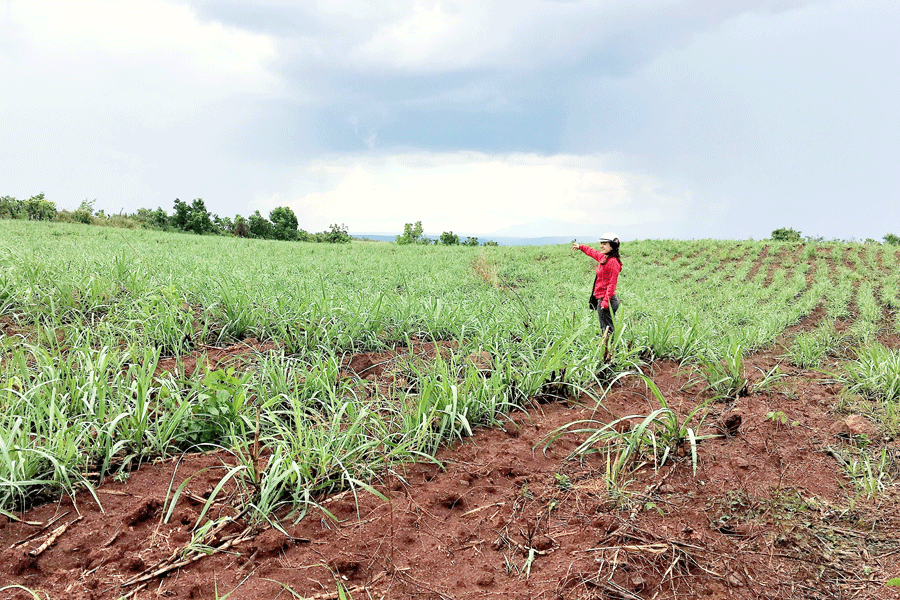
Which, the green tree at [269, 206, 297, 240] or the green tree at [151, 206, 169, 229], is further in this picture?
the green tree at [269, 206, 297, 240]

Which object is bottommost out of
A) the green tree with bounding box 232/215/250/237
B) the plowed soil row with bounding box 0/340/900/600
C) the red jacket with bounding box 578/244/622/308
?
the plowed soil row with bounding box 0/340/900/600

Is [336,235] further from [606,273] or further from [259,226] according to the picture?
[606,273]

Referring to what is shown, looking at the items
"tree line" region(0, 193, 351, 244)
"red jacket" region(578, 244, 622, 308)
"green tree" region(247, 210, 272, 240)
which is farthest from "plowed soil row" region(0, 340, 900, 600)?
"green tree" region(247, 210, 272, 240)

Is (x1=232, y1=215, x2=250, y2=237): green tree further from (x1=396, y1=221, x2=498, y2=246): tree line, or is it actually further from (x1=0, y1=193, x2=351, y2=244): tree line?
(x1=396, y1=221, x2=498, y2=246): tree line

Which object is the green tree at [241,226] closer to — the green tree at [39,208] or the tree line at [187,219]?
the tree line at [187,219]

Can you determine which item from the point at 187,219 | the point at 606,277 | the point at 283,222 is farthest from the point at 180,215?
the point at 606,277

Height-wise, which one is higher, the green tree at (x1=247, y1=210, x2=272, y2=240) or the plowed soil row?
the green tree at (x1=247, y1=210, x2=272, y2=240)

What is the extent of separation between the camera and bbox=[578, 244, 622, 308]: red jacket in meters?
5.72

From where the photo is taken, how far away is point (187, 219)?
156ft

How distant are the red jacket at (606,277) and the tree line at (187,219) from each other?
31.3 metres

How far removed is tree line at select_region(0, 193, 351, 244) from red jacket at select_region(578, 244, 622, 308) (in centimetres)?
3126

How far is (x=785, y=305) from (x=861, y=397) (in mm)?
9282

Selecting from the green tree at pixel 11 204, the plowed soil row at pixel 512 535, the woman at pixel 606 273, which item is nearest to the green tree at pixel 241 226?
the green tree at pixel 11 204

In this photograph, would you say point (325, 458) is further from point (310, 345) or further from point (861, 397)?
point (861, 397)
